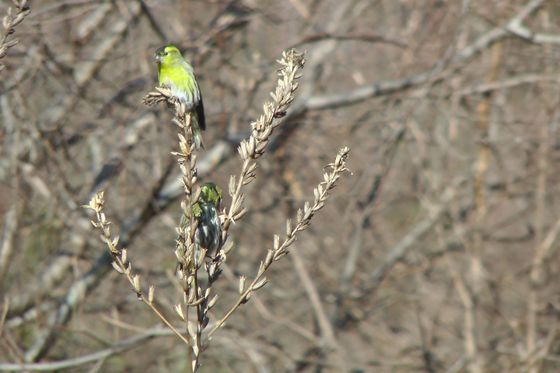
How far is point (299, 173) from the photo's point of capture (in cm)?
916

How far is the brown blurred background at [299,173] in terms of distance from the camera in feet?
22.2

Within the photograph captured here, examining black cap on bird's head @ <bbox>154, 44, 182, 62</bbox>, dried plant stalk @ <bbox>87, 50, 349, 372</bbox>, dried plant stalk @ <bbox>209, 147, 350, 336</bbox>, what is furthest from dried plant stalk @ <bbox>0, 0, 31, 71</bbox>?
black cap on bird's head @ <bbox>154, 44, 182, 62</bbox>

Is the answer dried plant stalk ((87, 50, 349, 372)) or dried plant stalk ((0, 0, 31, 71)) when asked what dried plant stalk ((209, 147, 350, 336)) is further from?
dried plant stalk ((0, 0, 31, 71))

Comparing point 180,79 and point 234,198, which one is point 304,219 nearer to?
point 234,198

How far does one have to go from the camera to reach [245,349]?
6.44m

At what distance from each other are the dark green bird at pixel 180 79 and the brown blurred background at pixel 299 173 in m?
1.87

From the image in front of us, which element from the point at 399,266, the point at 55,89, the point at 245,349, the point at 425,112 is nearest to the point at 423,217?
the point at 399,266

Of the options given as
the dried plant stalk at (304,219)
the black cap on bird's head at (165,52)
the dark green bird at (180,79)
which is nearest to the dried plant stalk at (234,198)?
the dried plant stalk at (304,219)

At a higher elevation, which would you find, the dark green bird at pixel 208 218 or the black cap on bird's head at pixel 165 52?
the black cap on bird's head at pixel 165 52

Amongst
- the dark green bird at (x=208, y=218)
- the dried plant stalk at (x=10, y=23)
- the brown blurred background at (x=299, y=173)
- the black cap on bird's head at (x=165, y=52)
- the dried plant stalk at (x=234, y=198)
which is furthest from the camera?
the brown blurred background at (x=299, y=173)

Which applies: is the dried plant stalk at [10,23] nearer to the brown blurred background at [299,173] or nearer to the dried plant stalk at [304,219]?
the dried plant stalk at [304,219]

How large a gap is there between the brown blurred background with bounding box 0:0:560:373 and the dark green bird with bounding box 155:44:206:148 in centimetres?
187

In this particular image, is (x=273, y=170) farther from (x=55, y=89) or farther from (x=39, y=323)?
(x=39, y=323)

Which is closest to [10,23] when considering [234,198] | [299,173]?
[234,198]
